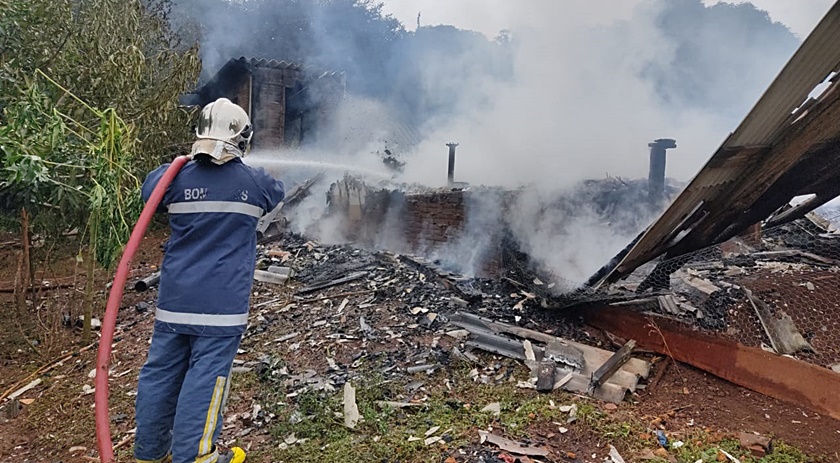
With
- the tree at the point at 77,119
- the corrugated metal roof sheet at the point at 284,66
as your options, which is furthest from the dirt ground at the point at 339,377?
the corrugated metal roof sheet at the point at 284,66

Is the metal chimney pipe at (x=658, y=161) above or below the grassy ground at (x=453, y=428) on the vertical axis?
above

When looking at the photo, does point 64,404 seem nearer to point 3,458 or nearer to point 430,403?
point 3,458

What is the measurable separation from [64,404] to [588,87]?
1072cm

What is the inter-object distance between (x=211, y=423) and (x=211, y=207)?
3.68ft

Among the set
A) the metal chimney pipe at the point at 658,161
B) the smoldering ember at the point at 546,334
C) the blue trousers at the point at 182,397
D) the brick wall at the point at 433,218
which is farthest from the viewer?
the brick wall at the point at 433,218

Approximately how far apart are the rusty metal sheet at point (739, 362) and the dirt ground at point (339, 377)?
0.08 m

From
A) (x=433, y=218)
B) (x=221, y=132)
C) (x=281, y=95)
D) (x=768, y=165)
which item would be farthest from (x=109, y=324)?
(x=281, y=95)

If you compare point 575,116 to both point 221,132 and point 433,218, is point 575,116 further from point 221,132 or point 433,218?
point 221,132

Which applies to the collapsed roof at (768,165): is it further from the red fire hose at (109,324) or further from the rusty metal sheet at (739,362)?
the red fire hose at (109,324)

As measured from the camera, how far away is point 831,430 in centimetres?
328

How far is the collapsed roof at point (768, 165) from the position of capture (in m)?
2.82

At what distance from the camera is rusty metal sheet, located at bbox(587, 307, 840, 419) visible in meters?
3.48

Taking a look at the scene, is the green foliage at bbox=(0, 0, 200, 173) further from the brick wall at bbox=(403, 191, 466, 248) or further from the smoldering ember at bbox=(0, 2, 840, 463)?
the brick wall at bbox=(403, 191, 466, 248)

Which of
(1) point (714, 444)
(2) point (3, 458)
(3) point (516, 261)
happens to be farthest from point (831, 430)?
(2) point (3, 458)
